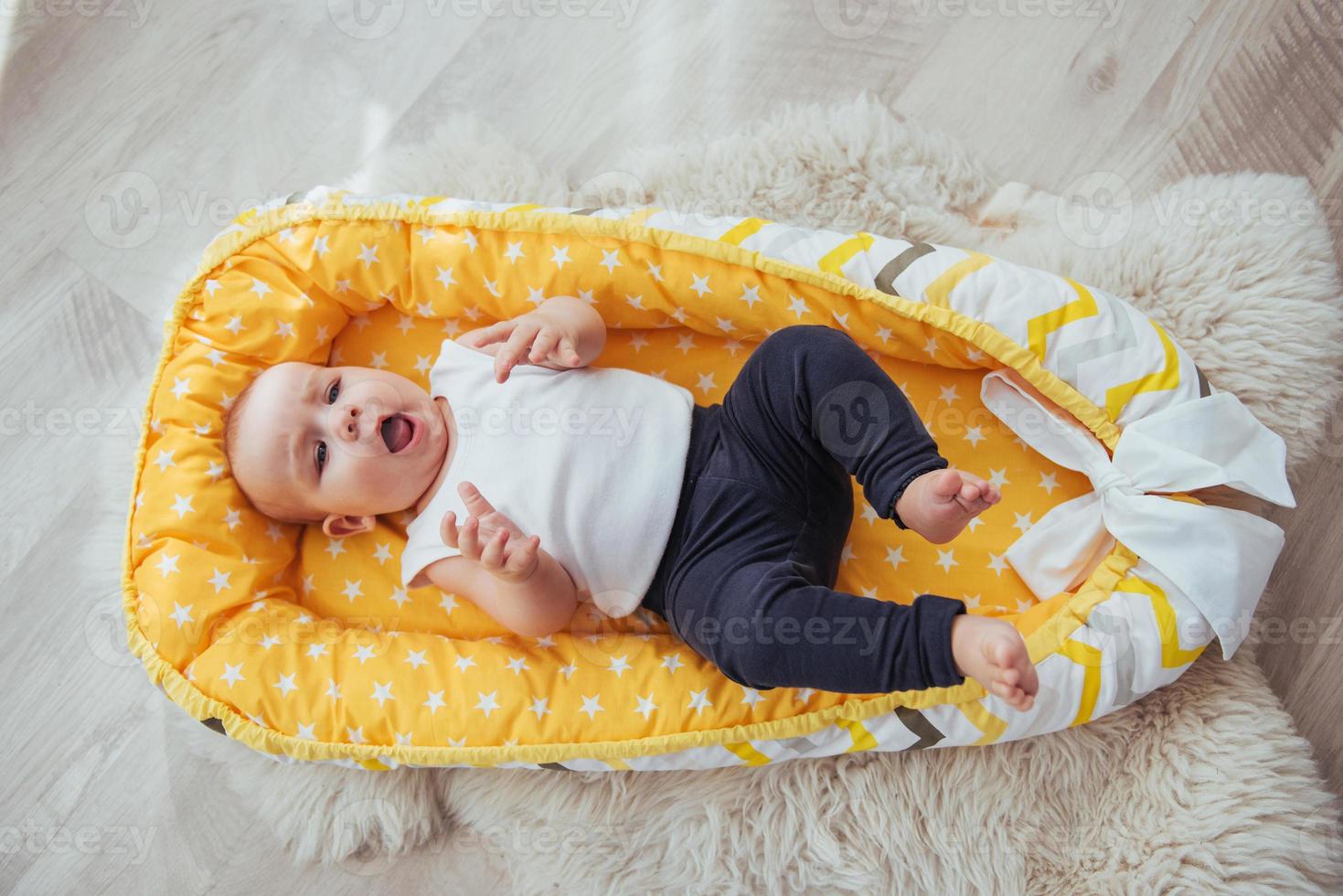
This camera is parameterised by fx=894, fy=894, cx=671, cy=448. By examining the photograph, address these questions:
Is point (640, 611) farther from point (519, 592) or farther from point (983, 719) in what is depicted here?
point (983, 719)

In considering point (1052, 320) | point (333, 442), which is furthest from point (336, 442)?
point (1052, 320)

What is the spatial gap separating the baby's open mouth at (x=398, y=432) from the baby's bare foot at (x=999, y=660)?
2.36 ft

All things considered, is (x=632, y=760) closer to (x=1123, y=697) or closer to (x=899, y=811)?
(x=899, y=811)

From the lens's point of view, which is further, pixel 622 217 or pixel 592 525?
pixel 622 217

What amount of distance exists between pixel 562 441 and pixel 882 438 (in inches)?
15.9

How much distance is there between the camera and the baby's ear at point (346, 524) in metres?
1.21

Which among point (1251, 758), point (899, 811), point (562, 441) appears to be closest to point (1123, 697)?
point (1251, 758)

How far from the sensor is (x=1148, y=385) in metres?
1.06

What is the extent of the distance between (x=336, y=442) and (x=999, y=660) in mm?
816

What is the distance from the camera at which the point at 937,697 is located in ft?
3.45

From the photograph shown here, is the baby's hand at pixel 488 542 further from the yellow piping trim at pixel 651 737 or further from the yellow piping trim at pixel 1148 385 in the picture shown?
the yellow piping trim at pixel 1148 385

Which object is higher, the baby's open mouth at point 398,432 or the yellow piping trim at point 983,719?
the baby's open mouth at point 398,432

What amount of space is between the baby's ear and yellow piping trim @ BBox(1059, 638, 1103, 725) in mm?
896
